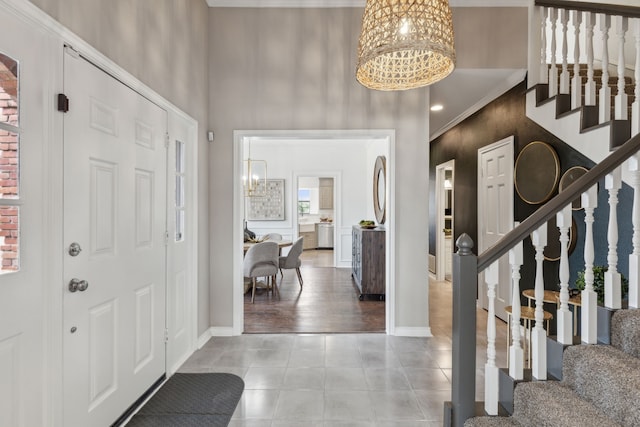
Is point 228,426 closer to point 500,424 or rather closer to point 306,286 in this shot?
point 500,424

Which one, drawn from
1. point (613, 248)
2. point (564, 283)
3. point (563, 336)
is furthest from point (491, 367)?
point (613, 248)

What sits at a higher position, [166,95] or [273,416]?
[166,95]

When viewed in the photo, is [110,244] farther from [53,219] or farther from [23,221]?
[23,221]

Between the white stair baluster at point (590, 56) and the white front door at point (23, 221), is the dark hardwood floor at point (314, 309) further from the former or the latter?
the white stair baluster at point (590, 56)

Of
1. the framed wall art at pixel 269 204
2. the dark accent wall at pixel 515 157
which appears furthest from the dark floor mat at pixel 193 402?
the framed wall art at pixel 269 204

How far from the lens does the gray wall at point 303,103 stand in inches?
130

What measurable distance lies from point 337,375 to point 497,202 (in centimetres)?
282

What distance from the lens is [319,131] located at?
10.9 feet

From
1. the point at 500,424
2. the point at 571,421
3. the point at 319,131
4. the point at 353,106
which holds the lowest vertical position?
the point at 500,424

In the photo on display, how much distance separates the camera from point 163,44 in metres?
2.39

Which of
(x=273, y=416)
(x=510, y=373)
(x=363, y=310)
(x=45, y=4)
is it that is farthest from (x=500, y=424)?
(x=45, y=4)

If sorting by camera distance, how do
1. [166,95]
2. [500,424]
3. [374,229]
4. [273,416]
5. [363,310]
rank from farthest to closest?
1. [374,229]
2. [363,310]
3. [166,95]
4. [273,416]
5. [500,424]

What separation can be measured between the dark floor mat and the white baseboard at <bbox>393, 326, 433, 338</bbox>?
5.43 ft

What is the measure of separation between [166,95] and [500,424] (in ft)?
9.65
